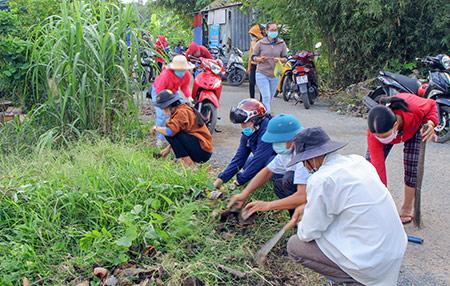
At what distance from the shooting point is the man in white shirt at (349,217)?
2.70 m

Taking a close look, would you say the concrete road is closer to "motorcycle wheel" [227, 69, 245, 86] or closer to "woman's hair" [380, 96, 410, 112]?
"woman's hair" [380, 96, 410, 112]

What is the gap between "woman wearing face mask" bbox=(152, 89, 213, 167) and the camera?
5.36m

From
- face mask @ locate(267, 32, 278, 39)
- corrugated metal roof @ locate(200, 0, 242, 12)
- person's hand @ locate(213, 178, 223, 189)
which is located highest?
corrugated metal roof @ locate(200, 0, 242, 12)

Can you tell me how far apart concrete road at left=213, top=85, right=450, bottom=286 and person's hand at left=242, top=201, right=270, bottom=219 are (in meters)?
1.04

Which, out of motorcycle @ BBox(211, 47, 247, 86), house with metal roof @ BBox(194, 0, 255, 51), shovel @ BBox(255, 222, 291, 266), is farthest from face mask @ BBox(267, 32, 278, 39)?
A: house with metal roof @ BBox(194, 0, 255, 51)

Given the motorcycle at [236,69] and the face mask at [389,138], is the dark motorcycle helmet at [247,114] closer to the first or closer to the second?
the face mask at [389,138]

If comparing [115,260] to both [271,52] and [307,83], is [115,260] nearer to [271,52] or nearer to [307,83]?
[271,52]

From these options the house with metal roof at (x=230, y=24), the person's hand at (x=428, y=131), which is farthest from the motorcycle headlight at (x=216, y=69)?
the house with metal roof at (x=230, y=24)

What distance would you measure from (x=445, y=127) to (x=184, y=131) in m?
3.96

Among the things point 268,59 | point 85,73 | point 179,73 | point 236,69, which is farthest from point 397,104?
point 236,69

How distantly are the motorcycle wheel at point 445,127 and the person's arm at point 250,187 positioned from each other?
4.17m

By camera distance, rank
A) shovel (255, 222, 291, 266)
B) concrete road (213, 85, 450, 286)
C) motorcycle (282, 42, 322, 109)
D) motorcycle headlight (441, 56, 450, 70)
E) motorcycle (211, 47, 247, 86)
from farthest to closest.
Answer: motorcycle (211, 47, 247, 86) < motorcycle (282, 42, 322, 109) < motorcycle headlight (441, 56, 450, 70) < concrete road (213, 85, 450, 286) < shovel (255, 222, 291, 266)

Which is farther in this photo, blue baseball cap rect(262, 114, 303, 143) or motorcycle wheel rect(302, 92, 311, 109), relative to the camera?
motorcycle wheel rect(302, 92, 311, 109)

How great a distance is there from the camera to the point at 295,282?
Result: 132 inches
